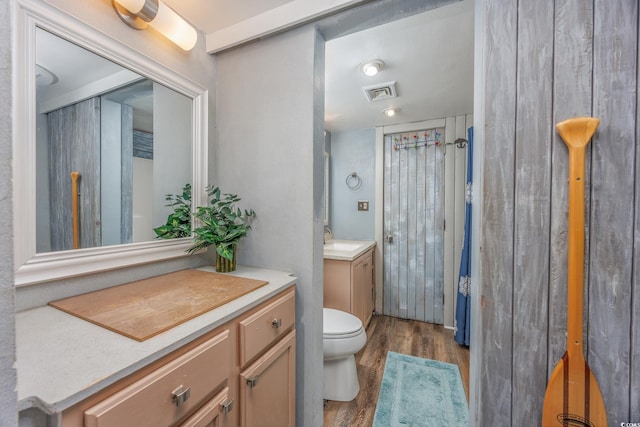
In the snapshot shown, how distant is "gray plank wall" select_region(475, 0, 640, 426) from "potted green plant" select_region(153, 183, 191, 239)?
1418 millimetres

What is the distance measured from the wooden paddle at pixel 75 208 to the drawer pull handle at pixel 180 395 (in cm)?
72

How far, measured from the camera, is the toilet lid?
164 centimetres

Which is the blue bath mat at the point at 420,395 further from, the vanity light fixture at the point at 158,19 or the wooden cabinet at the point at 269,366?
the vanity light fixture at the point at 158,19

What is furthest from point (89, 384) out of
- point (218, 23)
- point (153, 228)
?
point (218, 23)

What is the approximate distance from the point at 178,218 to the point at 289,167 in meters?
0.66

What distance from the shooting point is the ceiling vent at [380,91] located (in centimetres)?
202

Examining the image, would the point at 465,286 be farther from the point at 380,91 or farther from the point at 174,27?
the point at 174,27

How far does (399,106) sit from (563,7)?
166 cm

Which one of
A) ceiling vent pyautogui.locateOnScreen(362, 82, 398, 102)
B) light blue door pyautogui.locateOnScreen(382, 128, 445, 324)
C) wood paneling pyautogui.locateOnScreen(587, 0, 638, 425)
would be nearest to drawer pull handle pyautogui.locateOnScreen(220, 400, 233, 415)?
wood paneling pyautogui.locateOnScreen(587, 0, 638, 425)

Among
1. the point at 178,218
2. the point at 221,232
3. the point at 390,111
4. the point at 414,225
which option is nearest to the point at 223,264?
the point at 221,232

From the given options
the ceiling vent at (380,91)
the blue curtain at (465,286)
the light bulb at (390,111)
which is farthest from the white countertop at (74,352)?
the light bulb at (390,111)

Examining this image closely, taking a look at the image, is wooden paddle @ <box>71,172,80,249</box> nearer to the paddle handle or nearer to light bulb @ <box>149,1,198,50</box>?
light bulb @ <box>149,1,198,50</box>

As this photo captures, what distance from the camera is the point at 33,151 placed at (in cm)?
87

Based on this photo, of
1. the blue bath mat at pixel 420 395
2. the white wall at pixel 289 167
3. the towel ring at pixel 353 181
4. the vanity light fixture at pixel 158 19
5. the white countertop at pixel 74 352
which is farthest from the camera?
the towel ring at pixel 353 181
